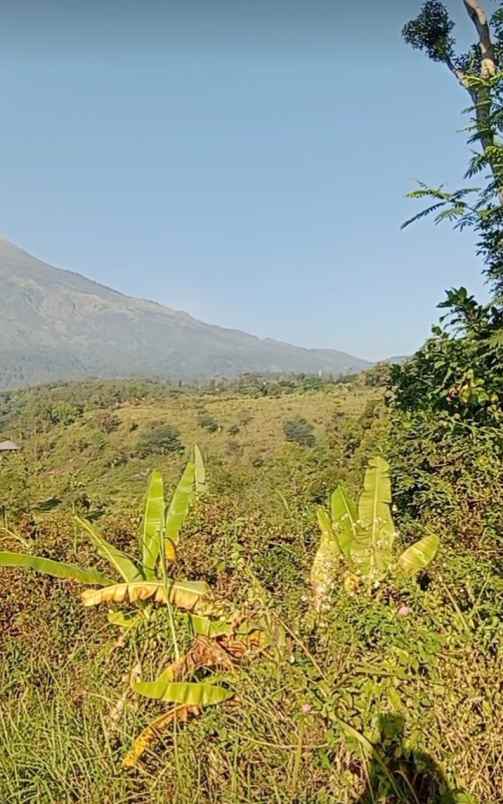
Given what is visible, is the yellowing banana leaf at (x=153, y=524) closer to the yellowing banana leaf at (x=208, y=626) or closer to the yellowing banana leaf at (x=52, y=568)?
the yellowing banana leaf at (x=52, y=568)

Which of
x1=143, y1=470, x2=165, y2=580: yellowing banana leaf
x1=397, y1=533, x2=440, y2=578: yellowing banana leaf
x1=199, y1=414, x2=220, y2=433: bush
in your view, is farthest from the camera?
x1=199, y1=414, x2=220, y2=433: bush

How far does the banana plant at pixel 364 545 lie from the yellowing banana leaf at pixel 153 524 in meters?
0.86

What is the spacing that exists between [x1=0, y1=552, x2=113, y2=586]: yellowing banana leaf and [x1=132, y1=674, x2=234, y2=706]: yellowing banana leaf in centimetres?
89

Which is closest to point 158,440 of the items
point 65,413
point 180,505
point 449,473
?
point 65,413

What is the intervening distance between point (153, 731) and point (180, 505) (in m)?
1.51

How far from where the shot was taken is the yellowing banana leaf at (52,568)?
2.70 metres

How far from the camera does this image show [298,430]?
3966 cm

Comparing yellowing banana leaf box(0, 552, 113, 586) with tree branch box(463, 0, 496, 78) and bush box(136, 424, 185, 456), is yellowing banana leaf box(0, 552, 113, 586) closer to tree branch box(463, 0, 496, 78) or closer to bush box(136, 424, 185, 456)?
tree branch box(463, 0, 496, 78)

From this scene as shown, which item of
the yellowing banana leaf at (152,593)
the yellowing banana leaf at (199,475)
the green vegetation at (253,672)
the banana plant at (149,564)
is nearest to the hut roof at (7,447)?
the yellowing banana leaf at (199,475)

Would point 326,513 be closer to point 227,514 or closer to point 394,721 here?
point 227,514

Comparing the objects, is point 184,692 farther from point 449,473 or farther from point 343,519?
point 449,473

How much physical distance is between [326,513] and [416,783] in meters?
1.42

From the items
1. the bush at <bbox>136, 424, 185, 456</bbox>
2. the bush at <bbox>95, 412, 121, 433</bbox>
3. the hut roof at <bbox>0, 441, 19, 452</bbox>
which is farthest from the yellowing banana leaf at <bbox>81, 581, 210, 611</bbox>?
the bush at <bbox>95, 412, 121, 433</bbox>

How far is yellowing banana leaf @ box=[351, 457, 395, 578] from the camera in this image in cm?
269
